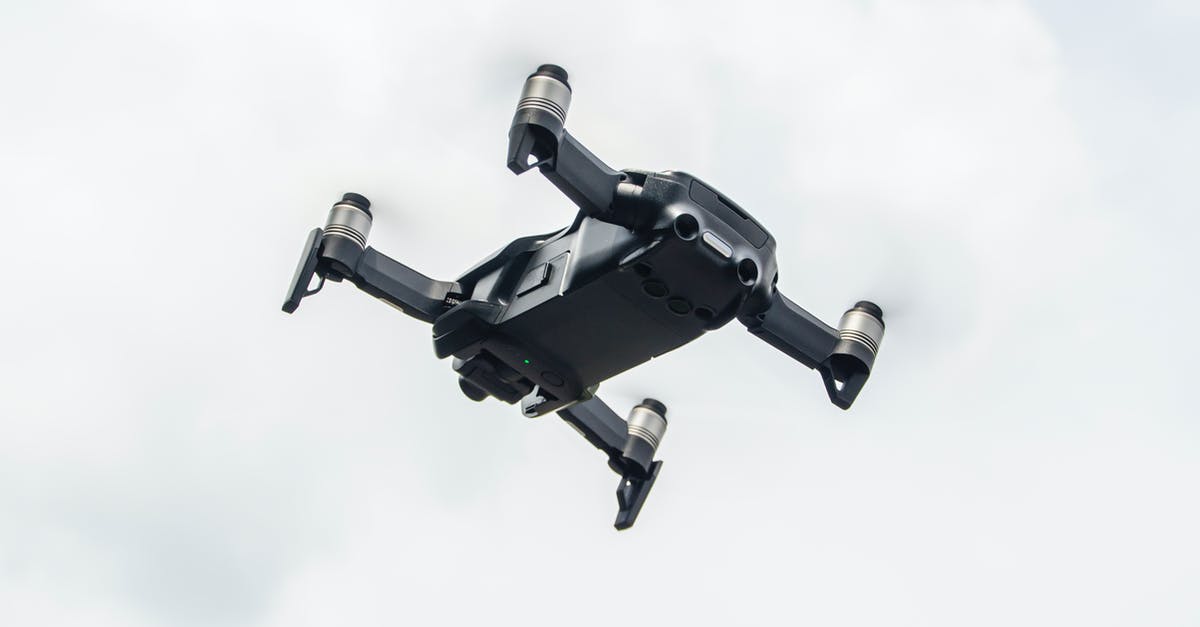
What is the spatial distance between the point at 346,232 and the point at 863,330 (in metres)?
3.75

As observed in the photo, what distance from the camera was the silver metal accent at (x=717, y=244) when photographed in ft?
38.5

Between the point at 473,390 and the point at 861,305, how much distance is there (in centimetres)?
292

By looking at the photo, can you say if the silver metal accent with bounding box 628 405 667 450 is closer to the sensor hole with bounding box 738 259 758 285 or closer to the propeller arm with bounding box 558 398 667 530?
the propeller arm with bounding box 558 398 667 530

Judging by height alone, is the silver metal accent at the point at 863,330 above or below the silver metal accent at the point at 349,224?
above

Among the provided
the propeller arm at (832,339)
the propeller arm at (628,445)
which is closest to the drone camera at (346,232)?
the propeller arm at (628,445)

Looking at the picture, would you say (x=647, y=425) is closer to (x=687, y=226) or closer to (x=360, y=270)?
(x=360, y=270)

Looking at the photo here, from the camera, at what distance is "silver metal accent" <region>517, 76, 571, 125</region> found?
1194 centimetres

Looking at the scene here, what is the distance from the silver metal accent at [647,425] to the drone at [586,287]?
44 cm

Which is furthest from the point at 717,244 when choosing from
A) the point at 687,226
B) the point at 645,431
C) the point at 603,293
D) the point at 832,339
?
the point at 645,431

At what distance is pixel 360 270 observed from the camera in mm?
13500

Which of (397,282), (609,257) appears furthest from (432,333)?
(609,257)

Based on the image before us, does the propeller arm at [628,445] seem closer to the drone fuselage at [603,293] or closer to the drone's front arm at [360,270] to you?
the drone fuselage at [603,293]

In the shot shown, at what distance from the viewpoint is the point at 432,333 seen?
13703 mm

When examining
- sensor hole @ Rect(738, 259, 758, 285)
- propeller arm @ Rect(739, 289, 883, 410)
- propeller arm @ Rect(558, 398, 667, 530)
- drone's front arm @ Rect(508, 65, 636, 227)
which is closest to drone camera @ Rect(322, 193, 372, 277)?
drone's front arm @ Rect(508, 65, 636, 227)
